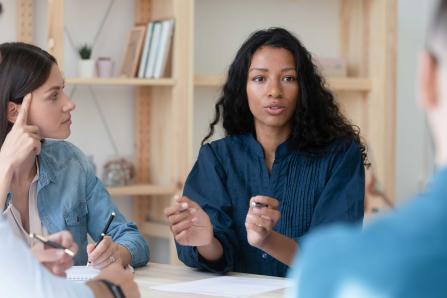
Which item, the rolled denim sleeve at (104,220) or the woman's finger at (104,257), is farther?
the rolled denim sleeve at (104,220)

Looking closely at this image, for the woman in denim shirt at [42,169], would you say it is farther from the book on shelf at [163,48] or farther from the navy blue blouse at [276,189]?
the book on shelf at [163,48]

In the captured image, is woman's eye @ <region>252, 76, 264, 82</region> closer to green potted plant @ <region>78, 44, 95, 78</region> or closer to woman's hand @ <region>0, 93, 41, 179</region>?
woman's hand @ <region>0, 93, 41, 179</region>

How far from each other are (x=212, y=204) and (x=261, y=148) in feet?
0.81

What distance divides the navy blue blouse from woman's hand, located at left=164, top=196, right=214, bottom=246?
0.10 m

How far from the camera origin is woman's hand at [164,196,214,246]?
89.9 inches

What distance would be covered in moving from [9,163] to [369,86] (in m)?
2.17

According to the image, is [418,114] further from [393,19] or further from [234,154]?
[234,154]

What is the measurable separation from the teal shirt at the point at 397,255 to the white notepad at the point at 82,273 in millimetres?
1340

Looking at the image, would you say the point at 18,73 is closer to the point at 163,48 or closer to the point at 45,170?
the point at 45,170

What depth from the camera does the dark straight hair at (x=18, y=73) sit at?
8.05 feet

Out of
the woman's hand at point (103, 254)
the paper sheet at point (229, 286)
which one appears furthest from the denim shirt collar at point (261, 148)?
the woman's hand at point (103, 254)

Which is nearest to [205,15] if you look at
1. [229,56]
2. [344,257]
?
[229,56]

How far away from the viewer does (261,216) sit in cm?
225

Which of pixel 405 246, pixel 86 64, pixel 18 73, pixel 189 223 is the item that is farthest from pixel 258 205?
pixel 86 64
